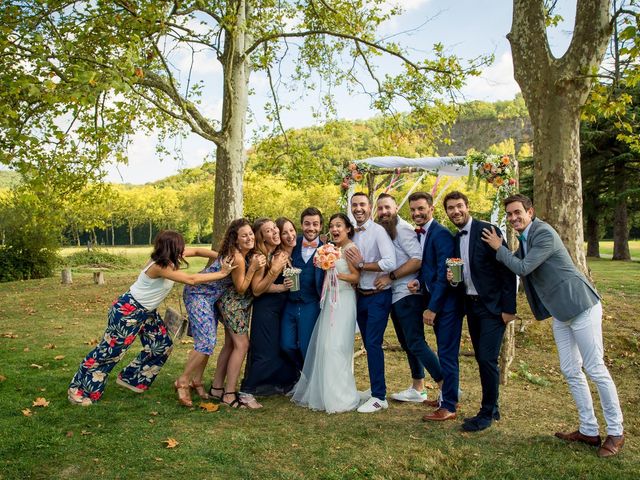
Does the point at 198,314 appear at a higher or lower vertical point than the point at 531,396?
higher

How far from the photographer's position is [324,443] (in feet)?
15.8

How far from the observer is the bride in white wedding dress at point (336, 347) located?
570 cm

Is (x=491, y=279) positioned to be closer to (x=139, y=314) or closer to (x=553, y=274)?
(x=553, y=274)

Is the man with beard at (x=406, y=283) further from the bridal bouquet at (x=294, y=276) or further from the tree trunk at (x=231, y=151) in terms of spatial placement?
the tree trunk at (x=231, y=151)

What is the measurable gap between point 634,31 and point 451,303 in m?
4.99

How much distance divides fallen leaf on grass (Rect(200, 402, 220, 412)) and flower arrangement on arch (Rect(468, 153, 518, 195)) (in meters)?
4.30

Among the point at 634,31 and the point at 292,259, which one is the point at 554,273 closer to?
the point at 292,259

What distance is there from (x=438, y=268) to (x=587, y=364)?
5.07 feet

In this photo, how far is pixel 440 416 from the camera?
209 inches

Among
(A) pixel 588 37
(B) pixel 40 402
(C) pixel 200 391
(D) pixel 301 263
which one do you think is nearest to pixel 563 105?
(A) pixel 588 37

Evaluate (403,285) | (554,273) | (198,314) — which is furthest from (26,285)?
(554,273)

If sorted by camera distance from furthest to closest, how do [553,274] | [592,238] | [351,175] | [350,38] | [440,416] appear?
[592,238], [350,38], [351,175], [440,416], [553,274]

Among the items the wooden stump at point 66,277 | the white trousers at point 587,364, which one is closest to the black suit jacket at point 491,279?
the white trousers at point 587,364

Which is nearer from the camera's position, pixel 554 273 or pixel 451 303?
pixel 554 273
